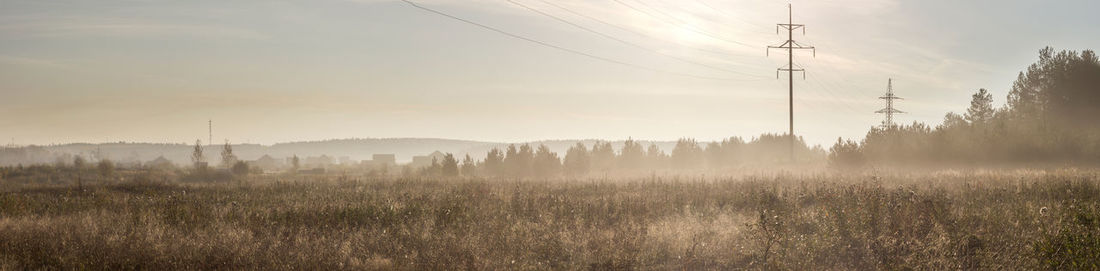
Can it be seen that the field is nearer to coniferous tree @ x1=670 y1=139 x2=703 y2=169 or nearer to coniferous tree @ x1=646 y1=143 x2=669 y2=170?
coniferous tree @ x1=670 y1=139 x2=703 y2=169

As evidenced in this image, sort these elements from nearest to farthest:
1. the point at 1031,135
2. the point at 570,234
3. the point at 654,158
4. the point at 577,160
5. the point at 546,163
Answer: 1. the point at 570,234
2. the point at 1031,135
3. the point at 577,160
4. the point at 546,163
5. the point at 654,158

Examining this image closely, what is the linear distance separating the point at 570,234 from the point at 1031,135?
4216 centimetres

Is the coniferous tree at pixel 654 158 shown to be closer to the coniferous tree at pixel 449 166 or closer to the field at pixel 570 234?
the coniferous tree at pixel 449 166

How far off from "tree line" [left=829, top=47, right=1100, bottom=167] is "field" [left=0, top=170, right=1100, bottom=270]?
25839 millimetres

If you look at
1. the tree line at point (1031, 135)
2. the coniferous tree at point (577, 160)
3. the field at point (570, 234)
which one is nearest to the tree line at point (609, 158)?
the coniferous tree at point (577, 160)

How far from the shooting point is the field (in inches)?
301

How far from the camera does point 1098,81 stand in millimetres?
48062

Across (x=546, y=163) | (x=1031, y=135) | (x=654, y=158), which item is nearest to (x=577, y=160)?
(x=546, y=163)

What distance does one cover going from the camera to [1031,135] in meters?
37.5

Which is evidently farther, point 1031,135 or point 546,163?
point 546,163

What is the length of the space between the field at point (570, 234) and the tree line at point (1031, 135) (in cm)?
2584

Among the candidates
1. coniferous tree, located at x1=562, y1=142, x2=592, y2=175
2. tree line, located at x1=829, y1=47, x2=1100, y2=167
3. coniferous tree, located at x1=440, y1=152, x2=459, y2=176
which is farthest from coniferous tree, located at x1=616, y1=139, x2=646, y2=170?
tree line, located at x1=829, y1=47, x2=1100, y2=167

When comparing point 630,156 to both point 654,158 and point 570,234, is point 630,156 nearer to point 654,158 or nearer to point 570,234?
point 654,158

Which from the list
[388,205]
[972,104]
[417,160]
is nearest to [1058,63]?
[972,104]
